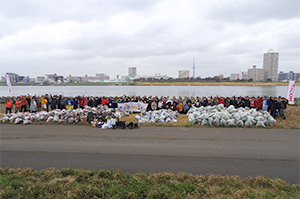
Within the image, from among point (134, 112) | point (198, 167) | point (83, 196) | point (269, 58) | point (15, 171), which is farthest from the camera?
point (269, 58)

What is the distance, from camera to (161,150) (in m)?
7.25

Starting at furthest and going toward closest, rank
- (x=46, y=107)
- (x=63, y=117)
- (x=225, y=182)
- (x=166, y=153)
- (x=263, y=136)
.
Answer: (x=46, y=107), (x=63, y=117), (x=263, y=136), (x=166, y=153), (x=225, y=182)

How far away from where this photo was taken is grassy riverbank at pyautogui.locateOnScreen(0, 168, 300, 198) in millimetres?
4241

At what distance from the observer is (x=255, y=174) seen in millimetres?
5348

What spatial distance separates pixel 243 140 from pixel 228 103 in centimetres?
834

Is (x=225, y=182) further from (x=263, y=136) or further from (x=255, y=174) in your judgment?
(x=263, y=136)

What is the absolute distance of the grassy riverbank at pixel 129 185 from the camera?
4.24m

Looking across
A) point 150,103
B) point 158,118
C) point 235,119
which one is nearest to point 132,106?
point 150,103

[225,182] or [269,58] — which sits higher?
[269,58]

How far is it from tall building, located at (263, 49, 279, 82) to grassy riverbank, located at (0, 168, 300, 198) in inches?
7146

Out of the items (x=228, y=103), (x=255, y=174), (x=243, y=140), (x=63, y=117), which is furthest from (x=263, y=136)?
(x=63, y=117)

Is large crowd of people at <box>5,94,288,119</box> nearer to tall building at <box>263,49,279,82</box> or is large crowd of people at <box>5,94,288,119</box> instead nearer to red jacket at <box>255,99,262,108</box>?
red jacket at <box>255,99,262,108</box>

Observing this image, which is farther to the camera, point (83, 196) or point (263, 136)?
point (263, 136)

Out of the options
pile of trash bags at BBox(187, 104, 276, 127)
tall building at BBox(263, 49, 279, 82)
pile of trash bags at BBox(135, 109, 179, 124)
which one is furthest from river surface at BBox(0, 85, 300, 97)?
tall building at BBox(263, 49, 279, 82)
